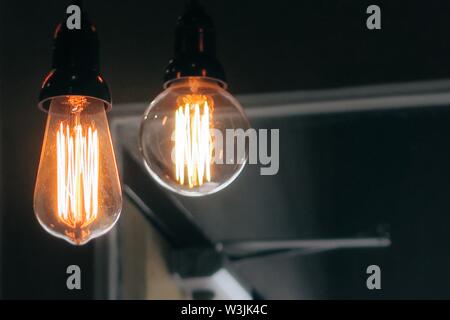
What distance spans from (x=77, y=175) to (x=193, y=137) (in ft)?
0.38

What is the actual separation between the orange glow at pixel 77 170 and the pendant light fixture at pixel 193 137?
6 centimetres

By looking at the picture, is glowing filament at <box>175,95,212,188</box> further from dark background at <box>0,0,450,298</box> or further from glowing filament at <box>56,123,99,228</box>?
dark background at <box>0,0,450,298</box>

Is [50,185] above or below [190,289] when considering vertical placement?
above

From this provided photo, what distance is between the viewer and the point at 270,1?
4.95 feet

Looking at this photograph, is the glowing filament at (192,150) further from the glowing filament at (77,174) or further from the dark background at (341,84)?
the dark background at (341,84)

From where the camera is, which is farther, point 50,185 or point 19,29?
point 19,29

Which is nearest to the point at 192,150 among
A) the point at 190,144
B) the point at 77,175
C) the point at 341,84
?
the point at 190,144

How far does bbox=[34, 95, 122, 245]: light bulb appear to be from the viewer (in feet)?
2.60

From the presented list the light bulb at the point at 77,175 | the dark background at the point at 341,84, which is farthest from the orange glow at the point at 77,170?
the dark background at the point at 341,84
